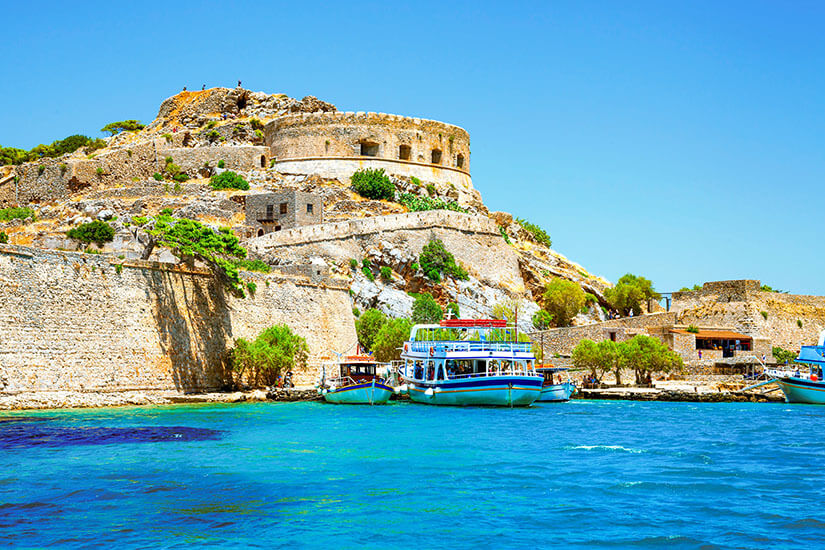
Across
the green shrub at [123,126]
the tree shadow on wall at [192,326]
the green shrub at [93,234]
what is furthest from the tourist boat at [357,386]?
the green shrub at [123,126]

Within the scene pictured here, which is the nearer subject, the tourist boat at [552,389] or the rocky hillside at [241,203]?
the tourist boat at [552,389]

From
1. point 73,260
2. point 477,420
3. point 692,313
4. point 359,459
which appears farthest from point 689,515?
point 692,313

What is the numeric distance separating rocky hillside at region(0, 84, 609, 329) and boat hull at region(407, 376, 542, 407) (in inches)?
429

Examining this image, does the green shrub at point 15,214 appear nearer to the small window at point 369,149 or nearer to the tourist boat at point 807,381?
the small window at point 369,149

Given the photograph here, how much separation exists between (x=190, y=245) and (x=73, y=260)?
195 inches

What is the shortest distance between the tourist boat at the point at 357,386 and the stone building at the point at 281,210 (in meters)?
15.1

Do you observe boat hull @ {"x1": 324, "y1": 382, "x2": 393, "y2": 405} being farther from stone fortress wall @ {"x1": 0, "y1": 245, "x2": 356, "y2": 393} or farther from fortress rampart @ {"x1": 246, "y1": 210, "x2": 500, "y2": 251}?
fortress rampart @ {"x1": 246, "y1": 210, "x2": 500, "y2": 251}

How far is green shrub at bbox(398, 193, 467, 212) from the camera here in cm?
5332

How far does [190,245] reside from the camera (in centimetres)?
3161

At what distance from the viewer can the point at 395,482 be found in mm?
16516

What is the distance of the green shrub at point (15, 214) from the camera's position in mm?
49344

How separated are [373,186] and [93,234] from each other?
61.6 ft

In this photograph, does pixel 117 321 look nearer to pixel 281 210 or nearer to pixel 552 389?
pixel 552 389

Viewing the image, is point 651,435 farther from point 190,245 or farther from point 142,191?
point 142,191
